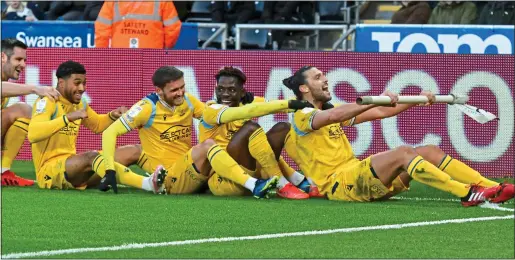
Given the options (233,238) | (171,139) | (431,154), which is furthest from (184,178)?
(233,238)

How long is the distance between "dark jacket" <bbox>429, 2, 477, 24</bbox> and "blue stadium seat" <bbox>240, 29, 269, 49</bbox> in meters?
2.20

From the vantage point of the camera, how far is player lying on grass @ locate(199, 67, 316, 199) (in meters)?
11.4

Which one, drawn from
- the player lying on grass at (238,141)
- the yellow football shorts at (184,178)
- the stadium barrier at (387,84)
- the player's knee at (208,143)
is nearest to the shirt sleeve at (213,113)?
the player lying on grass at (238,141)

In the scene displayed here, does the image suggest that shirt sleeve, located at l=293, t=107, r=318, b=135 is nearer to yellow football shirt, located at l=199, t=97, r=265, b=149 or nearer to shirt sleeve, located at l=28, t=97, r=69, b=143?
yellow football shirt, located at l=199, t=97, r=265, b=149

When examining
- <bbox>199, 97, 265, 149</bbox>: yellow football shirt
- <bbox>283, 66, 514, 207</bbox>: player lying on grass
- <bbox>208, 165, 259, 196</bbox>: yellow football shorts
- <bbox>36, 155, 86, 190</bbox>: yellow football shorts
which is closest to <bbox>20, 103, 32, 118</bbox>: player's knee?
<bbox>36, 155, 86, 190</bbox>: yellow football shorts

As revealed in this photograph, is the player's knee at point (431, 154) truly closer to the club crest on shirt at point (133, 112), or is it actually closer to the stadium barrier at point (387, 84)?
the club crest on shirt at point (133, 112)

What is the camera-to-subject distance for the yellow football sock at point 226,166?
11.2 m

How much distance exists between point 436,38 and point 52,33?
505cm


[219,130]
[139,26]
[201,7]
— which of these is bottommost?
[219,130]

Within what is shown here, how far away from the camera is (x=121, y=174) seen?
11.9 m

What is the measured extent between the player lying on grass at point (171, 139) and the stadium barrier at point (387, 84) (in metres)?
2.42

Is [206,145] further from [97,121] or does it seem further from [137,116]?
[97,121]

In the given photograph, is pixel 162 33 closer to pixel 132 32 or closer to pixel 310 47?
pixel 132 32

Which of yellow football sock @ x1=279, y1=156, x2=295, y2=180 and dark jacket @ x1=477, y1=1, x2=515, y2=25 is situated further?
dark jacket @ x1=477, y1=1, x2=515, y2=25
